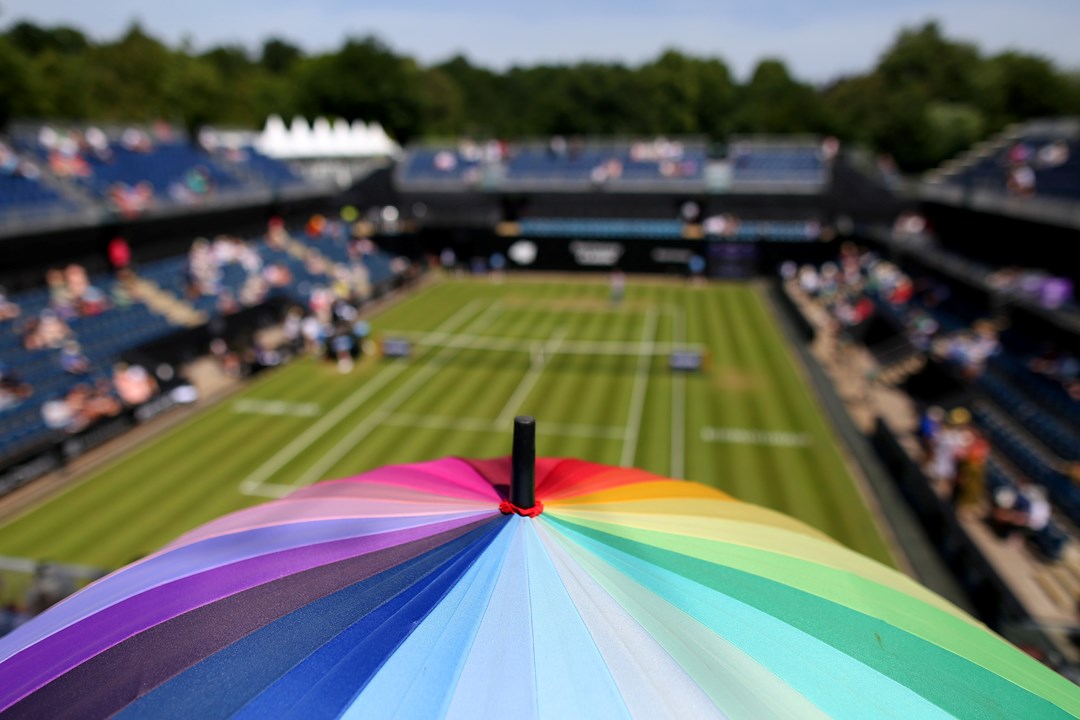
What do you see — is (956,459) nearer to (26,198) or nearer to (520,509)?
(520,509)

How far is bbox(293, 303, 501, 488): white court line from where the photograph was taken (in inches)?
705

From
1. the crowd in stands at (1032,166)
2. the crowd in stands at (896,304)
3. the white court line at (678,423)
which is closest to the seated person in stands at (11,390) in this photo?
the white court line at (678,423)

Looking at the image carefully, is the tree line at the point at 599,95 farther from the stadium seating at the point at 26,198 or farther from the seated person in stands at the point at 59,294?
the seated person in stands at the point at 59,294

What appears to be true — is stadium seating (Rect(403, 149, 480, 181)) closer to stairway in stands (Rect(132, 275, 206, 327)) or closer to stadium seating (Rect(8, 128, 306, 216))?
stadium seating (Rect(8, 128, 306, 216))

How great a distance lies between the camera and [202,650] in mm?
3625

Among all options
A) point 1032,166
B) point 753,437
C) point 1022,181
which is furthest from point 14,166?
point 1032,166

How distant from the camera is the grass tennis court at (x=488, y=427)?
619 inches

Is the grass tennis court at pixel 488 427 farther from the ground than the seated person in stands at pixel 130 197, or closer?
closer

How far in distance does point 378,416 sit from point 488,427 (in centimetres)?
397

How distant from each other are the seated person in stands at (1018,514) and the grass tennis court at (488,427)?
269 cm

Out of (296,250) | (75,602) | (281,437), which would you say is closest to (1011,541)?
(75,602)

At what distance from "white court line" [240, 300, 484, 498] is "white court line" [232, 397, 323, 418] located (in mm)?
791

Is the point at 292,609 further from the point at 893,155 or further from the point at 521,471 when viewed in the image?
the point at 893,155

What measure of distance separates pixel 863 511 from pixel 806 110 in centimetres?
9415
